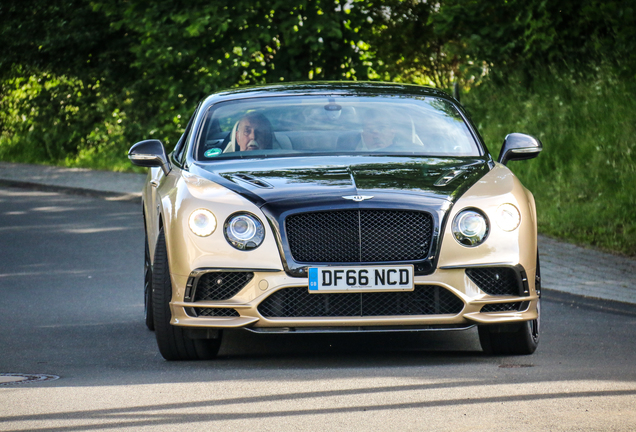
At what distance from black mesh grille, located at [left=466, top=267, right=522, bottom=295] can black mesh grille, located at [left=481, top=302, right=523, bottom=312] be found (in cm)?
7

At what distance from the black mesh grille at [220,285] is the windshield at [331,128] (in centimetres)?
117

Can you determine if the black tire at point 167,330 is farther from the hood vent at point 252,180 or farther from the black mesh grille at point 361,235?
the black mesh grille at point 361,235

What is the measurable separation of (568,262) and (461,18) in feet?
27.1

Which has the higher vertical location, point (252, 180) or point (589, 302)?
point (252, 180)

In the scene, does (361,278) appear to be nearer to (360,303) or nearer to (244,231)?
(360,303)

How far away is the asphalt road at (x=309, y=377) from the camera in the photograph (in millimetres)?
4594

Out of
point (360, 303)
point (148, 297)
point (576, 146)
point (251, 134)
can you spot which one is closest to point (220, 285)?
point (360, 303)

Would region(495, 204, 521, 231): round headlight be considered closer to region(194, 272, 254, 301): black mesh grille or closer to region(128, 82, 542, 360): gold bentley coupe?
region(128, 82, 542, 360): gold bentley coupe

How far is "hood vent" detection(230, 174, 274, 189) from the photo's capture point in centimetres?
586

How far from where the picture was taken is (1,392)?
5.32 meters

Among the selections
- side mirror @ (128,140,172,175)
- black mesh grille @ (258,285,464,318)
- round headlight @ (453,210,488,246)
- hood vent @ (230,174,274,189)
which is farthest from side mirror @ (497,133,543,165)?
side mirror @ (128,140,172,175)

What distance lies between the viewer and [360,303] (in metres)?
5.70

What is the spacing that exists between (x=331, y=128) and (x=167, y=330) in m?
1.82

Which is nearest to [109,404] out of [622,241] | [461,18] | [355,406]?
[355,406]
